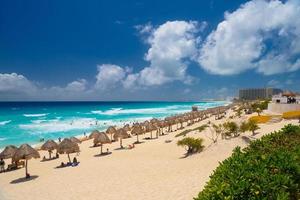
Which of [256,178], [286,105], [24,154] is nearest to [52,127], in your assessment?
[24,154]

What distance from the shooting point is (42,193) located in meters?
13.1

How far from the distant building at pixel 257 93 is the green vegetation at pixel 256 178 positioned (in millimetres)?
145237

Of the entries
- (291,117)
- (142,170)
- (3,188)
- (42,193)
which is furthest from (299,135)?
(291,117)

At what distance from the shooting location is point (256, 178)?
5.08m

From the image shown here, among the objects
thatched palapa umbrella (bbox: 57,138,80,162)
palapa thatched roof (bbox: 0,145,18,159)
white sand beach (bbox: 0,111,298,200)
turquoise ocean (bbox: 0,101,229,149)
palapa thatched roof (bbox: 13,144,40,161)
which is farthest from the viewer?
turquoise ocean (bbox: 0,101,229,149)

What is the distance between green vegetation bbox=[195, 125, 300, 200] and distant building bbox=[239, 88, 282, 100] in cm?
14524

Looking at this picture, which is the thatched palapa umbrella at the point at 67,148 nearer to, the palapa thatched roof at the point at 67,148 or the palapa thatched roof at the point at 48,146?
the palapa thatched roof at the point at 67,148

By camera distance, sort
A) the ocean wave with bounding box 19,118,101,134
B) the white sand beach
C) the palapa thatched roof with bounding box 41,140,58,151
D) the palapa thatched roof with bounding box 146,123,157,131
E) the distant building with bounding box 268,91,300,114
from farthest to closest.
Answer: the ocean wave with bounding box 19,118,101,134, the distant building with bounding box 268,91,300,114, the palapa thatched roof with bounding box 146,123,157,131, the palapa thatched roof with bounding box 41,140,58,151, the white sand beach

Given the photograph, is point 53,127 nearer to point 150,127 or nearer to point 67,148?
point 150,127

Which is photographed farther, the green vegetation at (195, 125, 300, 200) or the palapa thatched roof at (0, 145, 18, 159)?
the palapa thatched roof at (0, 145, 18, 159)

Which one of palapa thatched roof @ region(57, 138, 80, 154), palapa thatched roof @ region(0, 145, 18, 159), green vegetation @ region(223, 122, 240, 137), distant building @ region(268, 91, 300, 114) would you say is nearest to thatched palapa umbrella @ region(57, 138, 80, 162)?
palapa thatched roof @ region(57, 138, 80, 154)

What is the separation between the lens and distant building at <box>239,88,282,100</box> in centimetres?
14562

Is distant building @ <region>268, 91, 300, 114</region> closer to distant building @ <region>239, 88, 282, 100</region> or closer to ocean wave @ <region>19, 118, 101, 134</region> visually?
ocean wave @ <region>19, 118, 101, 134</region>

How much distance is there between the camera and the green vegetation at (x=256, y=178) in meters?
4.57
